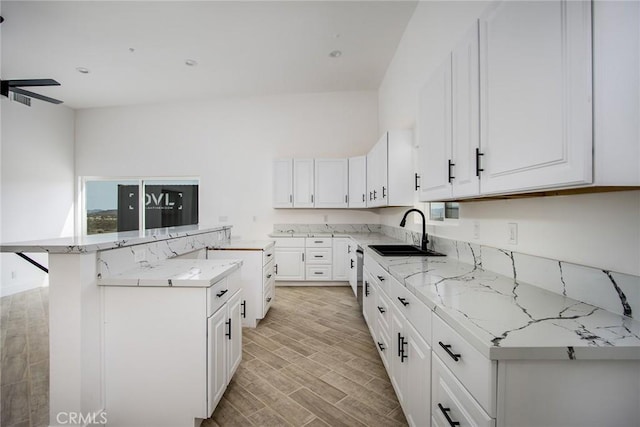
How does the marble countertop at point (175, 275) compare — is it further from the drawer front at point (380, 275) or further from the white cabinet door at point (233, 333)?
the drawer front at point (380, 275)

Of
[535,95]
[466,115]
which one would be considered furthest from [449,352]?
[466,115]

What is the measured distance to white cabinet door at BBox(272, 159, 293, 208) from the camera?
486 centimetres

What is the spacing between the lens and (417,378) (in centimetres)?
131

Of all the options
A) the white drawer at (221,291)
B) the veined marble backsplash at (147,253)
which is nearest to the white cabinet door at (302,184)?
the veined marble backsplash at (147,253)

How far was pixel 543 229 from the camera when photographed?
4.19 feet

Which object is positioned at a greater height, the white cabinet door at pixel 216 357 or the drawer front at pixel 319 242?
the drawer front at pixel 319 242

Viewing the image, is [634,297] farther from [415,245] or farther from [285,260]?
[285,260]

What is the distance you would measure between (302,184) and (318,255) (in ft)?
4.27

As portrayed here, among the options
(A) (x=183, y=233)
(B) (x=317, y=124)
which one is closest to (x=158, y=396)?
(A) (x=183, y=233)

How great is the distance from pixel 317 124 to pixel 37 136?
503cm

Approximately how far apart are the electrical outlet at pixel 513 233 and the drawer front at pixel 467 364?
29.2 inches

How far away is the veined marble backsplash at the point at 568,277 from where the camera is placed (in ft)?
3.00

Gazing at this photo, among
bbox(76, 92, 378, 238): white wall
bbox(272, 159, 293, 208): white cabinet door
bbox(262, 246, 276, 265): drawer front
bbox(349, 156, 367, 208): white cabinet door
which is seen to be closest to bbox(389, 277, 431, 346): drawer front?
bbox(262, 246, 276, 265): drawer front
